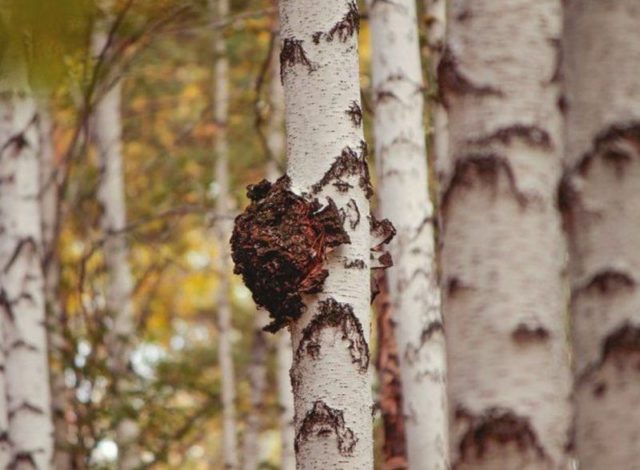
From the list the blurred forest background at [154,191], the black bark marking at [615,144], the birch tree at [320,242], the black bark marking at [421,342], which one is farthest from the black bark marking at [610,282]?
the black bark marking at [421,342]

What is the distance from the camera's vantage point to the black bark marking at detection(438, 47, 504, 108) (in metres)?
1.55

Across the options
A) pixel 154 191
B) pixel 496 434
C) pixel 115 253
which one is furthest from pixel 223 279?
pixel 496 434

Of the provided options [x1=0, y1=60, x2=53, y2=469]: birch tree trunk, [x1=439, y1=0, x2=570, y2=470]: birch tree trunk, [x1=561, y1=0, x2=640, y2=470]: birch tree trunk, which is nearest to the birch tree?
[x1=439, y1=0, x2=570, y2=470]: birch tree trunk

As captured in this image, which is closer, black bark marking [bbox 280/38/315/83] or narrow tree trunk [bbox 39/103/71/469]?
black bark marking [bbox 280/38/315/83]

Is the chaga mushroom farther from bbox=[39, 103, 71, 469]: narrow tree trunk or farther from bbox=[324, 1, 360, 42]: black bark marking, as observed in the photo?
bbox=[39, 103, 71, 469]: narrow tree trunk

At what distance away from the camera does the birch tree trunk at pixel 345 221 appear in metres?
2.52

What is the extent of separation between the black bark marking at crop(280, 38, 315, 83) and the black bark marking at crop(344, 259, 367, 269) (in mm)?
496

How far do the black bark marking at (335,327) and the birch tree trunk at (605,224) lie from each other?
122 cm

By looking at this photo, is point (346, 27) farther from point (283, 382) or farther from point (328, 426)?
point (283, 382)

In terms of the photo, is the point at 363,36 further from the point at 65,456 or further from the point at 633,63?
the point at 633,63

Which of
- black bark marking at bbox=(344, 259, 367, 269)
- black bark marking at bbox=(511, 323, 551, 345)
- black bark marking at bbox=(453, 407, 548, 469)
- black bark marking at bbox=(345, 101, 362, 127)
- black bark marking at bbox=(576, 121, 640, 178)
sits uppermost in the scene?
black bark marking at bbox=(345, 101, 362, 127)

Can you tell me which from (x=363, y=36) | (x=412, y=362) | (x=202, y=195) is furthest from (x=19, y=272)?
(x=363, y=36)

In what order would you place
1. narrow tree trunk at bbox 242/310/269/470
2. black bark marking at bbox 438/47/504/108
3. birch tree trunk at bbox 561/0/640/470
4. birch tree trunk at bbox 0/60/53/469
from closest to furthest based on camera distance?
1. birch tree trunk at bbox 561/0/640/470
2. black bark marking at bbox 438/47/504/108
3. birch tree trunk at bbox 0/60/53/469
4. narrow tree trunk at bbox 242/310/269/470

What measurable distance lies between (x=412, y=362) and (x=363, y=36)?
28.0 feet
